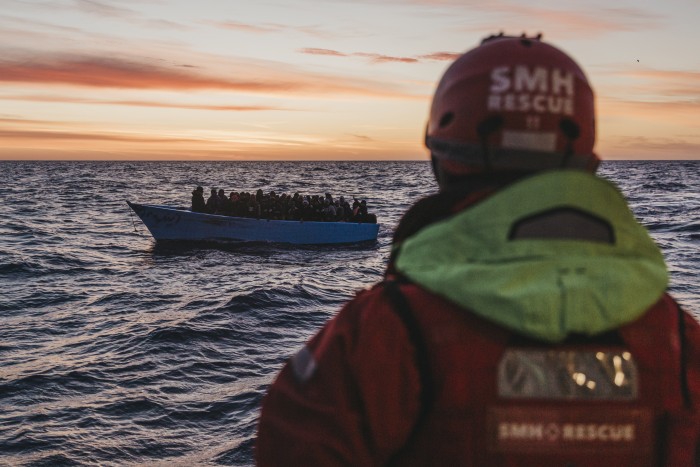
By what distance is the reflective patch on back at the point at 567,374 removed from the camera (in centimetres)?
137

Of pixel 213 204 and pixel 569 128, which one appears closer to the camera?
pixel 569 128

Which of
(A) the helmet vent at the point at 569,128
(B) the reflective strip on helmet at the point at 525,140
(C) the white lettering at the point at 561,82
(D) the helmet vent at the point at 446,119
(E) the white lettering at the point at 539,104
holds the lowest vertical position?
(B) the reflective strip on helmet at the point at 525,140

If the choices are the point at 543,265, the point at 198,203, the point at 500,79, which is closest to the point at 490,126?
the point at 500,79

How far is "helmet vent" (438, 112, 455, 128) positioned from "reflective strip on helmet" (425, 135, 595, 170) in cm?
7

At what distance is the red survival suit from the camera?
1331mm

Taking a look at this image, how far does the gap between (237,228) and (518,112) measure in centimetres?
2733

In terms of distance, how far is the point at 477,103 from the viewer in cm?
Result: 165

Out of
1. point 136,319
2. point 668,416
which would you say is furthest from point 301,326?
point 668,416

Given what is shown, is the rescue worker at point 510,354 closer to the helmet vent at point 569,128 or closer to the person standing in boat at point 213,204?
the helmet vent at point 569,128

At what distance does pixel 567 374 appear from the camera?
1.39 m

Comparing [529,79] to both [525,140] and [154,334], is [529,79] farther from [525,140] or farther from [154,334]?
[154,334]

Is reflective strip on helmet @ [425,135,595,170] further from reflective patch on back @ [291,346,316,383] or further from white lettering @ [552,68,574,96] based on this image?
reflective patch on back @ [291,346,316,383]

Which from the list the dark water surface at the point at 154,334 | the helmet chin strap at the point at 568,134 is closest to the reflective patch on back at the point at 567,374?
the helmet chin strap at the point at 568,134

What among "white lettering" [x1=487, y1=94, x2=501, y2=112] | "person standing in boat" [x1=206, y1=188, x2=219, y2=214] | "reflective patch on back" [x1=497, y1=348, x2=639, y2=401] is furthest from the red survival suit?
"person standing in boat" [x1=206, y1=188, x2=219, y2=214]
